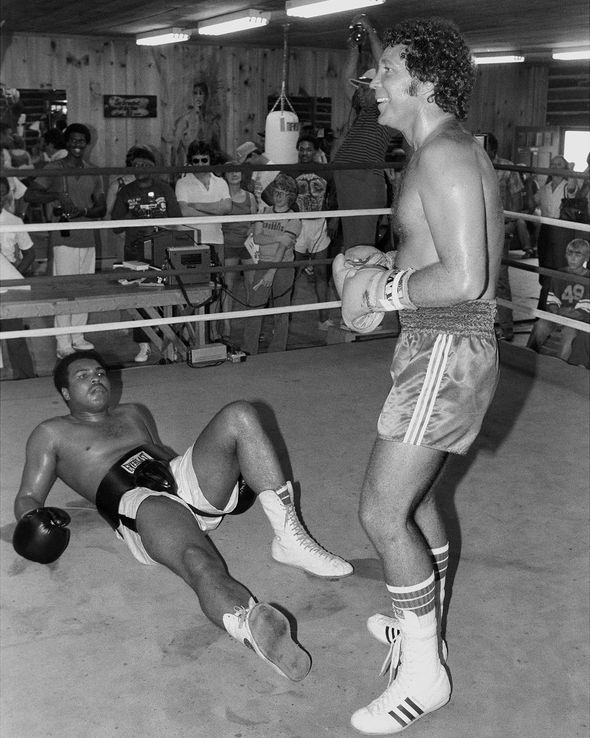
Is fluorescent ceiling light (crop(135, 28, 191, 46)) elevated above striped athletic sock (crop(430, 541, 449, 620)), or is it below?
above

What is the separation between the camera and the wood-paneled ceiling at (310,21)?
6.38 meters

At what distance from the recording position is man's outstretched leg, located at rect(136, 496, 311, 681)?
1957 mm

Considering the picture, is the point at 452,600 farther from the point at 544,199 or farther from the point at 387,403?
the point at 544,199

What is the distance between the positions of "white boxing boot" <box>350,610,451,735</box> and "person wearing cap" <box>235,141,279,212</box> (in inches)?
158

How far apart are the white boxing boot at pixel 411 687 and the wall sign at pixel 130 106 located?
878cm

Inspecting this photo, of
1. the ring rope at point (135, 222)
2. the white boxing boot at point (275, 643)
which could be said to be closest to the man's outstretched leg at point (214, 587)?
the white boxing boot at point (275, 643)

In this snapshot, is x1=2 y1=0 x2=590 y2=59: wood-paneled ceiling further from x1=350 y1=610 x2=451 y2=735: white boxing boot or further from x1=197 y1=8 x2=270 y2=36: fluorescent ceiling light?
x1=350 y1=610 x2=451 y2=735: white boxing boot

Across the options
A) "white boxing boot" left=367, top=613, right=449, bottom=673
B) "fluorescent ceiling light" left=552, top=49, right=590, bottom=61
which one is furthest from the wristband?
"fluorescent ceiling light" left=552, top=49, right=590, bottom=61

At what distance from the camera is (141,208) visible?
521 cm

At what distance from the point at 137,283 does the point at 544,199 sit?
155 inches

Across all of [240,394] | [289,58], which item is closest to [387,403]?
[240,394]

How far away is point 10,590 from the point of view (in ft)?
8.07

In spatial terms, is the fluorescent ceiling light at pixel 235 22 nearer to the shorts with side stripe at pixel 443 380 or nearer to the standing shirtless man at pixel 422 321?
the standing shirtless man at pixel 422 321

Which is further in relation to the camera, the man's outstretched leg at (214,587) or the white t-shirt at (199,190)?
the white t-shirt at (199,190)
